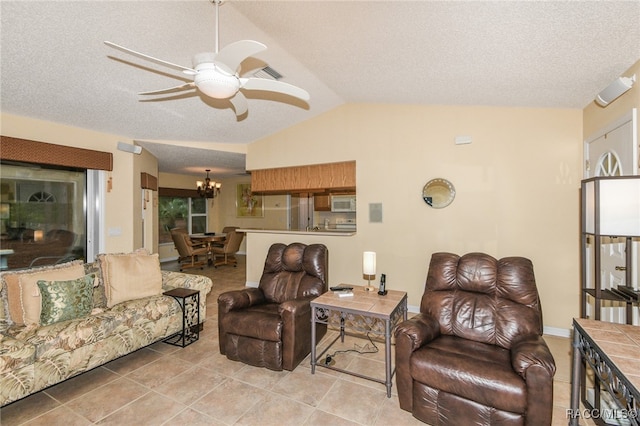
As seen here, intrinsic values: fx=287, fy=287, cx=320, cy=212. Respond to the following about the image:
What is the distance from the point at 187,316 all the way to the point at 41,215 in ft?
7.98

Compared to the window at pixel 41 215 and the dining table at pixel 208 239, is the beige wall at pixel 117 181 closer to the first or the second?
the window at pixel 41 215

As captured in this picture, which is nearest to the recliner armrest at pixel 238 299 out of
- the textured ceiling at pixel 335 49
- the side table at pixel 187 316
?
the side table at pixel 187 316

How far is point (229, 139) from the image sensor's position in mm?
4926

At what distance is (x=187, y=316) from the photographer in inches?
Answer: 128

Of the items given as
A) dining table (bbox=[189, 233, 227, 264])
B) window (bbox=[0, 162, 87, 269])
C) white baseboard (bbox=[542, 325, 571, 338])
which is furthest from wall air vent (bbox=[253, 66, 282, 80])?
dining table (bbox=[189, 233, 227, 264])

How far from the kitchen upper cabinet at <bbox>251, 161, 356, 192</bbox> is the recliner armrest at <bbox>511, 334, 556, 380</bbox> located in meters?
2.93

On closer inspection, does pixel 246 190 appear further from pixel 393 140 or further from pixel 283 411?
pixel 283 411

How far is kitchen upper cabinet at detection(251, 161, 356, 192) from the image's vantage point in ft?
14.6

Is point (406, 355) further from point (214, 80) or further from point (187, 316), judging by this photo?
point (187, 316)

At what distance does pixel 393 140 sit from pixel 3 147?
15.0 ft

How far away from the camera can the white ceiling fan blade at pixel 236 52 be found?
1.63 m

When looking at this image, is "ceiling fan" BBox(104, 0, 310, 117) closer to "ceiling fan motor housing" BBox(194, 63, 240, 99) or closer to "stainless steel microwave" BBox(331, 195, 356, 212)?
"ceiling fan motor housing" BBox(194, 63, 240, 99)

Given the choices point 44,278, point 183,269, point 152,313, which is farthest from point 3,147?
point 183,269

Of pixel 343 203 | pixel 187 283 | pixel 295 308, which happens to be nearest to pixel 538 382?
pixel 295 308
